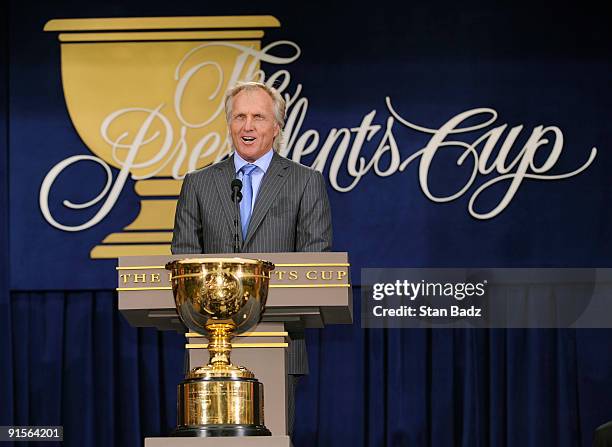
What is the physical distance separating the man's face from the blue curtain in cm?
239

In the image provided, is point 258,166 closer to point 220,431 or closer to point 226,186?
point 226,186

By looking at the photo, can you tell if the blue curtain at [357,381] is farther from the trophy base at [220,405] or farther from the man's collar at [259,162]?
the trophy base at [220,405]

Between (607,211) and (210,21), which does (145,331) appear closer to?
(210,21)

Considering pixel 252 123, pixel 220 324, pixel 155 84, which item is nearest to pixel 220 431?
pixel 220 324

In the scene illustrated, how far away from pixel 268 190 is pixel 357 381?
2.54m

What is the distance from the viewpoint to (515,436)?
600cm

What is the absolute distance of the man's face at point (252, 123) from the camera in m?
3.88

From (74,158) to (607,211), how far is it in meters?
2.53

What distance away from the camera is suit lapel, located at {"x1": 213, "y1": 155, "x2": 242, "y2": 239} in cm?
372

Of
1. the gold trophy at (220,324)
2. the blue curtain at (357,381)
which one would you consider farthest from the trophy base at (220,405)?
the blue curtain at (357,381)

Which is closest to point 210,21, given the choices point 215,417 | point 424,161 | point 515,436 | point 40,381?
point 424,161

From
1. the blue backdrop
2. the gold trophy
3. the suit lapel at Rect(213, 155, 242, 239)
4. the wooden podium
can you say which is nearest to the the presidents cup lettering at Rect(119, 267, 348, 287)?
the wooden podium

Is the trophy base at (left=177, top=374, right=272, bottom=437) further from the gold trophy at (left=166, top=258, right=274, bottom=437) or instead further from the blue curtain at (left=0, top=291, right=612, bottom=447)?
the blue curtain at (left=0, top=291, right=612, bottom=447)

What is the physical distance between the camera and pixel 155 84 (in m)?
6.36
